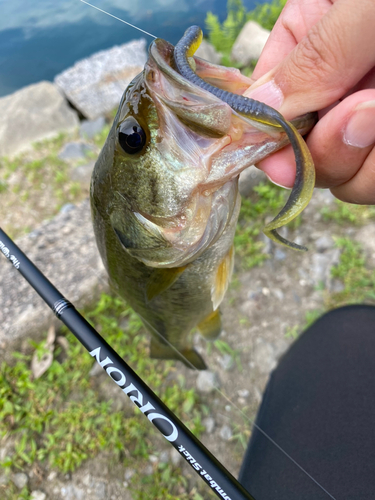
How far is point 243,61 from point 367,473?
5409mm

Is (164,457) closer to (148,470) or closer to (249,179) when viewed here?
(148,470)

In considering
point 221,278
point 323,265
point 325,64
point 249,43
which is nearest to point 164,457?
point 221,278

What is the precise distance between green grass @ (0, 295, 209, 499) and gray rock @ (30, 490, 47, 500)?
144mm

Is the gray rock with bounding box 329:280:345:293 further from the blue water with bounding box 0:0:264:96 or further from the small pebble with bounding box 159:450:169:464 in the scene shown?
the blue water with bounding box 0:0:264:96

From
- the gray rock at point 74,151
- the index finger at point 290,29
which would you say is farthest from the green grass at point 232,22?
the index finger at point 290,29

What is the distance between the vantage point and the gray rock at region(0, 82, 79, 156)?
4602 millimetres

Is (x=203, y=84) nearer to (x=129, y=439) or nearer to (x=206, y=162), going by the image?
(x=206, y=162)

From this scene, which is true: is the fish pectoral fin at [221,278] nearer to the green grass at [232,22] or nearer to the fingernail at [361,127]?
the fingernail at [361,127]

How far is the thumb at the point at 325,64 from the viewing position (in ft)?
2.57

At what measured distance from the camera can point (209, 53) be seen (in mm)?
4797

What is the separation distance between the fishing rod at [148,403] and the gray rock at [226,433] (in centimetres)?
120

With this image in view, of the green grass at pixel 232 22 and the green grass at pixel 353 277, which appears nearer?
the green grass at pixel 353 277

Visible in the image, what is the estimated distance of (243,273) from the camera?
2.77m

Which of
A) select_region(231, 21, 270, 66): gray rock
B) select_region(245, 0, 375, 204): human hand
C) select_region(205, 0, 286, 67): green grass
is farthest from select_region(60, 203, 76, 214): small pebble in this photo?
select_region(231, 21, 270, 66): gray rock
